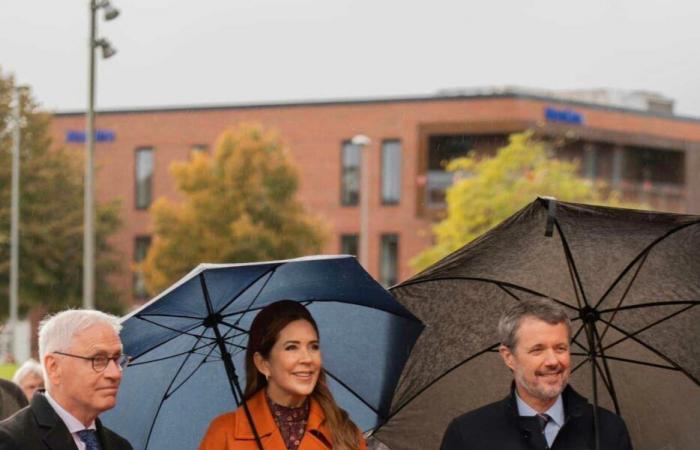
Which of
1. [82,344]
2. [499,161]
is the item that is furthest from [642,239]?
[499,161]

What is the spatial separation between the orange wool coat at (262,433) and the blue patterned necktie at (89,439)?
69 centimetres

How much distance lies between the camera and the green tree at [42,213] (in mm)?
58281

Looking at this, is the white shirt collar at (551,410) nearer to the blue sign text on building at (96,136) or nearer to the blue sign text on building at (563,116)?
the blue sign text on building at (563,116)

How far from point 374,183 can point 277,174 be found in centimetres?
827

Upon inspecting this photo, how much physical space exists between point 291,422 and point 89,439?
2.93ft

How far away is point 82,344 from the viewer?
538 cm

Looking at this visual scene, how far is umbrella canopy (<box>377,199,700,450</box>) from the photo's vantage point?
6.56m

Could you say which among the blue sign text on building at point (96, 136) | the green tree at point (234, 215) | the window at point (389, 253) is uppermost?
the blue sign text on building at point (96, 136)

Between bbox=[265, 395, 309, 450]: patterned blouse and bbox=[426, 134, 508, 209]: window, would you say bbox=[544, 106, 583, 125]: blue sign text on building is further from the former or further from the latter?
bbox=[265, 395, 309, 450]: patterned blouse

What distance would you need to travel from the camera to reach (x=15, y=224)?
184 feet

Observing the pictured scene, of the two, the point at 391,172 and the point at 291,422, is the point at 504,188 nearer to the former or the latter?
the point at 391,172

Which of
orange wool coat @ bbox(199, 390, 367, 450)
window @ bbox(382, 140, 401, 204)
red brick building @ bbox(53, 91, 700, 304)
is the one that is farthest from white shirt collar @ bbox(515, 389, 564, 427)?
window @ bbox(382, 140, 401, 204)

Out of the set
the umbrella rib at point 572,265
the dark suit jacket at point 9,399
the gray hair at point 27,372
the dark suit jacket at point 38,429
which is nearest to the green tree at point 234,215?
the gray hair at point 27,372

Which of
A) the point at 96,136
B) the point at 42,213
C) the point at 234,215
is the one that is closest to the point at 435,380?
the point at 234,215
